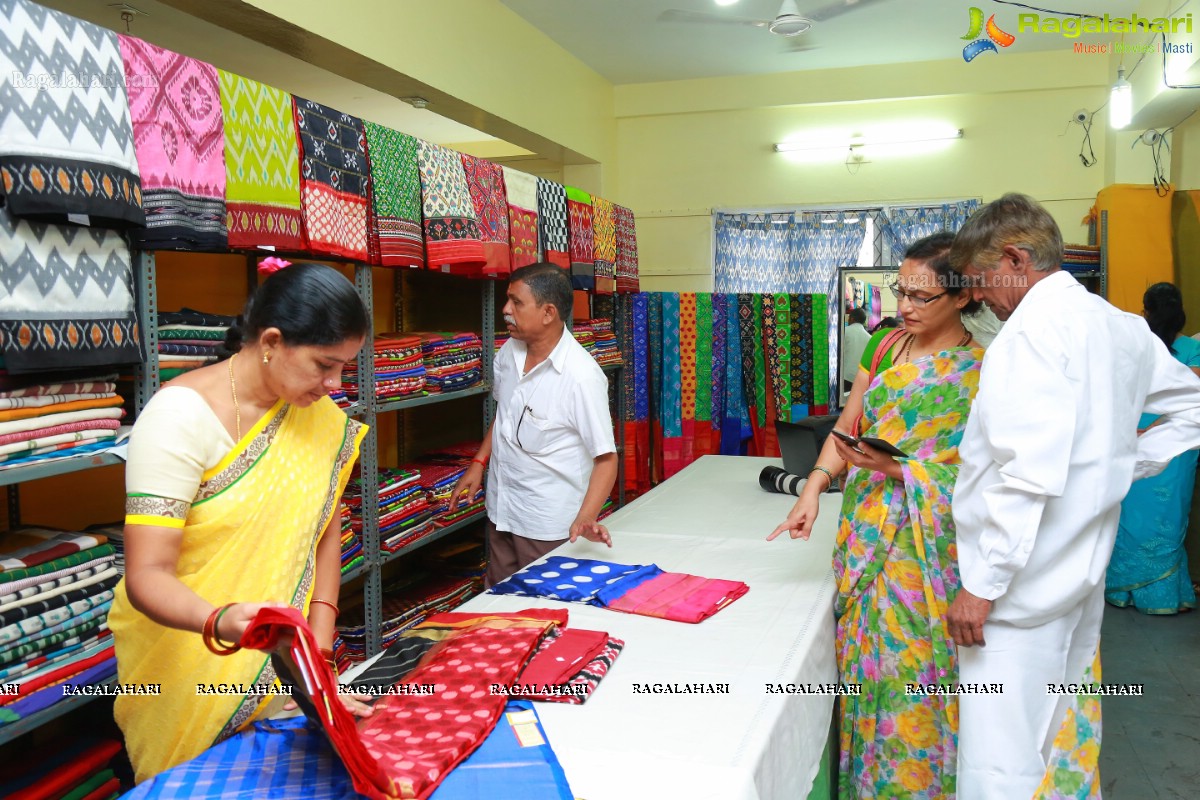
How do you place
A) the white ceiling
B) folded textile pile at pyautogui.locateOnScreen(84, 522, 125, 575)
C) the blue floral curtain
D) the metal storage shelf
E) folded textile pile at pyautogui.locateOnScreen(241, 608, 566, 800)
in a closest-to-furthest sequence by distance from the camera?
folded textile pile at pyautogui.locateOnScreen(241, 608, 566, 800) < folded textile pile at pyautogui.locateOnScreen(84, 522, 125, 575) < the metal storage shelf < the white ceiling < the blue floral curtain

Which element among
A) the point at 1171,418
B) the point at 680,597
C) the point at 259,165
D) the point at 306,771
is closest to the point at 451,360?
the point at 259,165

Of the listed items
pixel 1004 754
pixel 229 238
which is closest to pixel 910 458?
pixel 1004 754

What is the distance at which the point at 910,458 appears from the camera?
6.54 feet

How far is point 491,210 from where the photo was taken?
3.34m

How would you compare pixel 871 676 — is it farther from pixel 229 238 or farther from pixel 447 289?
pixel 447 289

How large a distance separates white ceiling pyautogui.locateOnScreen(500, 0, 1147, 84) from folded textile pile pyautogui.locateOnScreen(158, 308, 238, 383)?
9.99 feet

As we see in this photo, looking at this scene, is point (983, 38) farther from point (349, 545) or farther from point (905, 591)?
point (349, 545)

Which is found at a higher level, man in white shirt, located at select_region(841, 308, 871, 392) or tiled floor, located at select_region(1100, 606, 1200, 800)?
man in white shirt, located at select_region(841, 308, 871, 392)

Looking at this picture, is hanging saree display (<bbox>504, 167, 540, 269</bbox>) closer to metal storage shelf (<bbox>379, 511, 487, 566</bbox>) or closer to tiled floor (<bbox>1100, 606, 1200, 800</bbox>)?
metal storage shelf (<bbox>379, 511, 487, 566</bbox>)

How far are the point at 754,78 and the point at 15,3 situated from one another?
509cm

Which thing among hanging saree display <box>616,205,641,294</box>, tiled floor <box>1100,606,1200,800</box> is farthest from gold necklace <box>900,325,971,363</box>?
hanging saree display <box>616,205,641,294</box>

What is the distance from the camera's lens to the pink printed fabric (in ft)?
6.27

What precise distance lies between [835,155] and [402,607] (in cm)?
436

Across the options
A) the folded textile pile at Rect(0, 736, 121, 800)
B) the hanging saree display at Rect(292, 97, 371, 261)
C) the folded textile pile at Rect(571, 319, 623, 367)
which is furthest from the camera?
the folded textile pile at Rect(571, 319, 623, 367)
